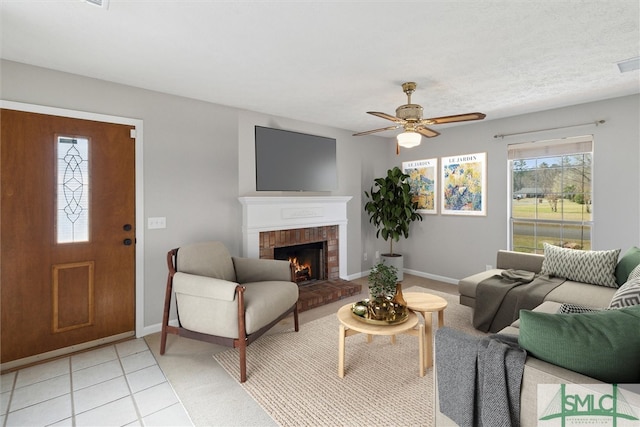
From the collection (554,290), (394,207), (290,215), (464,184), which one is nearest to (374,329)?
(554,290)

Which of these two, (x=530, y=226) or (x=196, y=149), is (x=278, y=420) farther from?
(x=530, y=226)

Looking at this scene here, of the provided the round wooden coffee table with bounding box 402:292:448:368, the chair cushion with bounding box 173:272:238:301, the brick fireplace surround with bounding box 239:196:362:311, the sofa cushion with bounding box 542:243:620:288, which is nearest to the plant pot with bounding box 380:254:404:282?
the brick fireplace surround with bounding box 239:196:362:311

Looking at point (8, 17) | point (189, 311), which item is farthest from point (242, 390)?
point (8, 17)

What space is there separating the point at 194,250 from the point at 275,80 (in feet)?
5.72

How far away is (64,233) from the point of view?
267cm

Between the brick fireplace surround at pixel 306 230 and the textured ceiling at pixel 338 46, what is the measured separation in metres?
1.35

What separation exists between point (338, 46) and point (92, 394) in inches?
117

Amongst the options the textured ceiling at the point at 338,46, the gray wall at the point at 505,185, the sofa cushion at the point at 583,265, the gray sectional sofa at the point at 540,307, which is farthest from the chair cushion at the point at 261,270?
the gray wall at the point at 505,185

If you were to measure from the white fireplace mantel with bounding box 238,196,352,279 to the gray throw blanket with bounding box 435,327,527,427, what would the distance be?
267cm

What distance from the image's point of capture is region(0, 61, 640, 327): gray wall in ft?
9.12

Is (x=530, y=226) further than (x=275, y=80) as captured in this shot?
Yes

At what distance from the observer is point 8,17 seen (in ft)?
6.07

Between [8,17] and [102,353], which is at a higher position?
[8,17]

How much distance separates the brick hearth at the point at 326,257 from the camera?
387 cm
